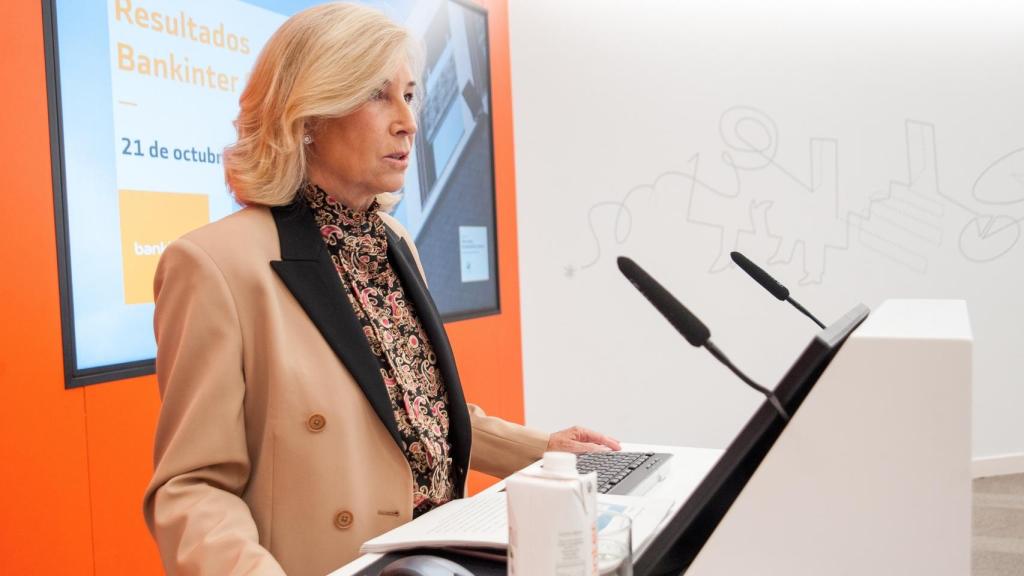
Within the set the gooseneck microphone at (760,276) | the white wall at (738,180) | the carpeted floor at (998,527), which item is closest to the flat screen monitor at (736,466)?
the gooseneck microphone at (760,276)

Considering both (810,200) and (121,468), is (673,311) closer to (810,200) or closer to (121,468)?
(121,468)

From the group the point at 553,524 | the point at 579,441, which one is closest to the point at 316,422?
the point at 579,441

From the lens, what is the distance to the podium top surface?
Answer: 687 millimetres

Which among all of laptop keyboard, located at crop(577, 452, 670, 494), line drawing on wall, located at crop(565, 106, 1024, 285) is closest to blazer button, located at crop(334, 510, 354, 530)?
laptop keyboard, located at crop(577, 452, 670, 494)

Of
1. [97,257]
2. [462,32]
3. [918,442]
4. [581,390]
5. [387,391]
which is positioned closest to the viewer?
[918,442]

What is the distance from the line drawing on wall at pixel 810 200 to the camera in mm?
4074

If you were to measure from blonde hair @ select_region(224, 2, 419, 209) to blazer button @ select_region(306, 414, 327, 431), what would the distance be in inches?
14.8

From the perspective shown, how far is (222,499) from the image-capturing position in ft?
3.78

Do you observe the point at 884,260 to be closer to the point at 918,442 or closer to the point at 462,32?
the point at 462,32

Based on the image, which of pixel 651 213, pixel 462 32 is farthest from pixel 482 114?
pixel 651 213

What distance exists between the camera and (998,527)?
3484 millimetres

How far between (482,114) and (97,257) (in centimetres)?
202

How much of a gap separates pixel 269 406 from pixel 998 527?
11.2ft

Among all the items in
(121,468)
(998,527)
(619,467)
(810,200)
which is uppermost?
(810,200)
